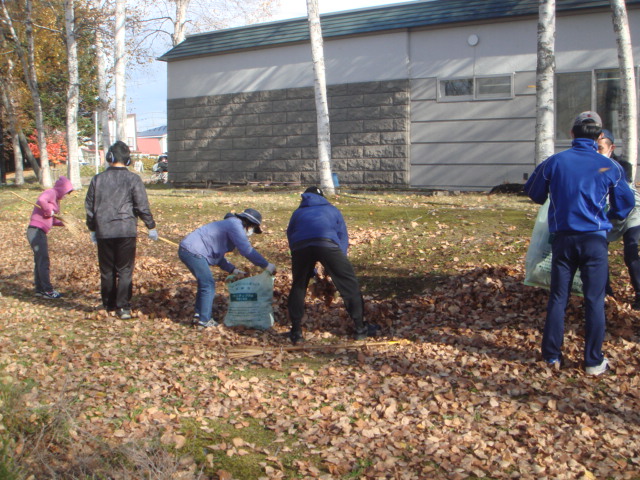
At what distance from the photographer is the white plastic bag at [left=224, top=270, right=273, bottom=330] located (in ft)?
25.4

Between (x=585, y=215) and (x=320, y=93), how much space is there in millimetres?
10552

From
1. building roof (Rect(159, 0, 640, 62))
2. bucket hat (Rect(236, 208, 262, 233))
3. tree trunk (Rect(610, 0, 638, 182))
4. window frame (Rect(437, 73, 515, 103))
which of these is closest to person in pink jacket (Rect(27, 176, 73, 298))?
bucket hat (Rect(236, 208, 262, 233))

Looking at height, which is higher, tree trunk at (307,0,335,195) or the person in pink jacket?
tree trunk at (307,0,335,195)

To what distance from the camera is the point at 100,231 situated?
8.01 meters

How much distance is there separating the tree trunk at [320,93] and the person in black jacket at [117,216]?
302 inches

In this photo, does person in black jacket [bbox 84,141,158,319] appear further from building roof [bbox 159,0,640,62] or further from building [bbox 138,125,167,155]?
building [bbox 138,125,167,155]

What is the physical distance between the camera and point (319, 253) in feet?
22.6

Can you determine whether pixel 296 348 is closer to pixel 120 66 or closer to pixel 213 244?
pixel 213 244

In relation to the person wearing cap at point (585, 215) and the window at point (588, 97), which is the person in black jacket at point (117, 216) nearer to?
the person wearing cap at point (585, 215)

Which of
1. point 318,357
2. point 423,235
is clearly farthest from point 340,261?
point 423,235

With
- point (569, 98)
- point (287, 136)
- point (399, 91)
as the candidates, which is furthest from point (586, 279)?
point (287, 136)

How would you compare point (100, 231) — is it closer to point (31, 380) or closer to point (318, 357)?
point (31, 380)

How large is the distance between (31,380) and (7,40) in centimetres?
2587

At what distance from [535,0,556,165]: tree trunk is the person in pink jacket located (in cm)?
754
